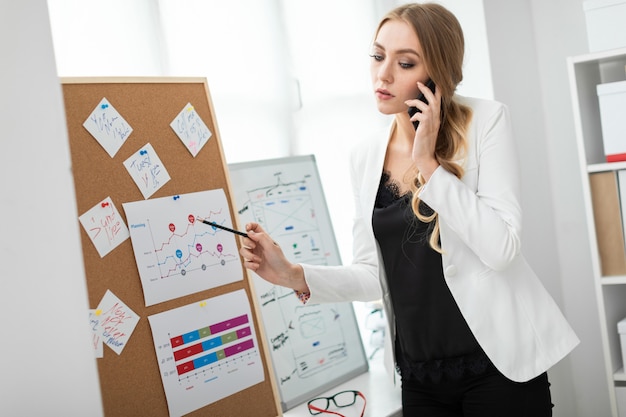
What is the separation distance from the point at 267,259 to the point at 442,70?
2.14ft

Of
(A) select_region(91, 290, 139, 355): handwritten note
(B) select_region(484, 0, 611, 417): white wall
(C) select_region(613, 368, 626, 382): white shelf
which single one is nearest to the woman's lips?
(A) select_region(91, 290, 139, 355): handwritten note

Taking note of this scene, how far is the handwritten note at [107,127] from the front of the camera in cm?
171

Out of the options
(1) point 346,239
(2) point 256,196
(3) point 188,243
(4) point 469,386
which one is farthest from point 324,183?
(4) point 469,386

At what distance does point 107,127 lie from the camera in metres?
1.74

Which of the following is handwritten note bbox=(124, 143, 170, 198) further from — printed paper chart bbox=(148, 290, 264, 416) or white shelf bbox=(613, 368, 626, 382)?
white shelf bbox=(613, 368, 626, 382)

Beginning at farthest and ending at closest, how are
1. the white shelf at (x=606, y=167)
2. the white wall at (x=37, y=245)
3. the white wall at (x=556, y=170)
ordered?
the white wall at (x=556, y=170)
the white shelf at (x=606, y=167)
the white wall at (x=37, y=245)

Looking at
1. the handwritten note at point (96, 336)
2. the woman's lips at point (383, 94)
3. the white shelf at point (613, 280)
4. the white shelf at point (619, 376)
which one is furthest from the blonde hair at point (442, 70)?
the white shelf at point (619, 376)

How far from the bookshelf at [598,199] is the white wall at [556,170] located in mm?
313

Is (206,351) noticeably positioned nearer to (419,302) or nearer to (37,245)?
(419,302)

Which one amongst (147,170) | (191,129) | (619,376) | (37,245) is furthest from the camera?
Answer: (619,376)

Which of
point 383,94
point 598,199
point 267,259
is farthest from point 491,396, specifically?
point 598,199

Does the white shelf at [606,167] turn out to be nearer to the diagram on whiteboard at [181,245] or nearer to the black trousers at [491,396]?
the black trousers at [491,396]

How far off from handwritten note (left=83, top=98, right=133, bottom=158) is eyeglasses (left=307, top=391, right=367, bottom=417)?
1100 millimetres

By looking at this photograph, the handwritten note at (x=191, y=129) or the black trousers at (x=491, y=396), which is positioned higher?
the handwritten note at (x=191, y=129)
